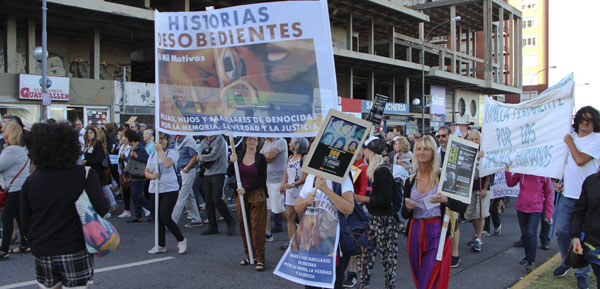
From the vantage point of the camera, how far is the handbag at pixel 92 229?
3.29 metres

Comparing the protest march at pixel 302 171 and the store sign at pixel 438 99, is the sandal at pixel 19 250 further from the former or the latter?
the store sign at pixel 438 99

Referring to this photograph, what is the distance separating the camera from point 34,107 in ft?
66.8

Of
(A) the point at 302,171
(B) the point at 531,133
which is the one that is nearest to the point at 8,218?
(A) the point at 302,171

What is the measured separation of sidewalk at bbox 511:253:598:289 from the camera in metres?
5.25

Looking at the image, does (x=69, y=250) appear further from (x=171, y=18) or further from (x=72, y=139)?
(x=171, y=18)

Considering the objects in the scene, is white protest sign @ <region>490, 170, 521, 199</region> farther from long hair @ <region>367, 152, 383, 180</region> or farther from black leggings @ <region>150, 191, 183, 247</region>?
black leggings @ <region>150, 191, 183, 247</region>

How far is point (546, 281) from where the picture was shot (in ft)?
17.9

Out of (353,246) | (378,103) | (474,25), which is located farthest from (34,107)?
(474,25)

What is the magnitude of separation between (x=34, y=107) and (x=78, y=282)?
65.3 feet

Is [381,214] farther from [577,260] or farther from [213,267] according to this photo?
[213,267]

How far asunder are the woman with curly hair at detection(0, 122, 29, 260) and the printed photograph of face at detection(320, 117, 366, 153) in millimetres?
4399

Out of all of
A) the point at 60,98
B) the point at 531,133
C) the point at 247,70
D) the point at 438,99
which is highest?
the point at 438,99

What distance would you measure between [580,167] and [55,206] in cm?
506

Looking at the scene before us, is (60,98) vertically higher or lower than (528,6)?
lower
